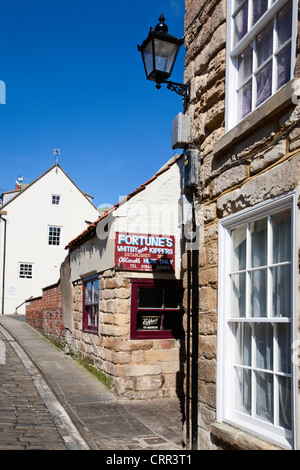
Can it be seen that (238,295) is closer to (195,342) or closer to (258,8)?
(195,342)

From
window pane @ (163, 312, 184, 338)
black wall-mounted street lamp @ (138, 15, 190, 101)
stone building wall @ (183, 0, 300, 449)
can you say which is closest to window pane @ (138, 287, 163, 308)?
window pane @ (163, 312, 184, 338)

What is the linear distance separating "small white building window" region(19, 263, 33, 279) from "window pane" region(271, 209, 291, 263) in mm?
Answer: 25672

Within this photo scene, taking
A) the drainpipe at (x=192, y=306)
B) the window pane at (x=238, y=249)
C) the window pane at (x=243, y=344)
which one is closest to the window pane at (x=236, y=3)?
the drainpipe at (x=192, y=306)

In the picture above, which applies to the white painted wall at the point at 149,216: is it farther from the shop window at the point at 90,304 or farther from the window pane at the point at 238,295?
the window pane at the point at 238,295

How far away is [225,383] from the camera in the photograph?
14.5 ft

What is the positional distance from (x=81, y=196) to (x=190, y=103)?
25.1 meters

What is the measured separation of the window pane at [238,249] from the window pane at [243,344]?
551 millimetres

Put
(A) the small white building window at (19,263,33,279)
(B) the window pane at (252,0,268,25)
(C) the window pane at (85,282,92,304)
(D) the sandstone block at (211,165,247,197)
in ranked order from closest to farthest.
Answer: (B) the window pane at (252,0,268,25)
(D) the sandstone block at (211,165,247,197)
(C) the window pane at (85,282,92,304)
(A) the small white building window at (19,263,33,279)

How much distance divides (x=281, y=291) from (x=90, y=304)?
7.43 metres

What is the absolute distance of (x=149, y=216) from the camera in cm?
891

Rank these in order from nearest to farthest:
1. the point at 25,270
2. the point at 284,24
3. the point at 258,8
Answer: the point at 284,24 → the point at 258,8 → the point at 25,270

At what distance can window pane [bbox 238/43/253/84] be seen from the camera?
4.55m

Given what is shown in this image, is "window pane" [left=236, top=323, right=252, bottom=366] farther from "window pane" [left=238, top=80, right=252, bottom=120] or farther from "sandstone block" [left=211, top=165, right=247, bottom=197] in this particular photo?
"window pane" [left=238, top=80, right=252, bottom=120]

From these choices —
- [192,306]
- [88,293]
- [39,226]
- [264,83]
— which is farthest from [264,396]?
[39,226]
